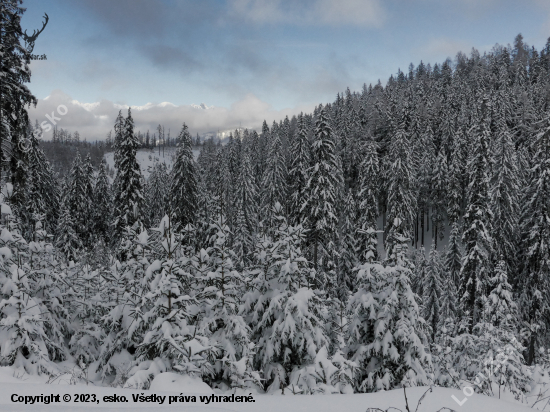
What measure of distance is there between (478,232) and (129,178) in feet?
99.0

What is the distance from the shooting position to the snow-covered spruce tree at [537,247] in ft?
83.6

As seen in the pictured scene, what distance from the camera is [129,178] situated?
27578 mm

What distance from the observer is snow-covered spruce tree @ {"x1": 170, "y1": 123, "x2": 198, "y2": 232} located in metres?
31.5

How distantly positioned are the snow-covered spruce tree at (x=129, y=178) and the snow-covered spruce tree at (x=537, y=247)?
32537 millimetres

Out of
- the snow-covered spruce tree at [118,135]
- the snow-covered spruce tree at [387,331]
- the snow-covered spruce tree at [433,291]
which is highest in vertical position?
the snow-covered spruce tree at [118,135]

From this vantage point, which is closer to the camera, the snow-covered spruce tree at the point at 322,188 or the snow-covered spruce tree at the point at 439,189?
the snow-covered spruce tree at the point at 322,188

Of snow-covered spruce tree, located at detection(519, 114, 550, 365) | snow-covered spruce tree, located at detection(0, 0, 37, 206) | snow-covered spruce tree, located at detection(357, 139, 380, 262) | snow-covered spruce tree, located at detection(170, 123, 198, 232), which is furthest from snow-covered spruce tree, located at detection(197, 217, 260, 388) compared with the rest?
snow-covered spruce tree, located at detection(519, 114, 550, 365)

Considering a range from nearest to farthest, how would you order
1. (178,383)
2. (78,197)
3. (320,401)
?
(320,401) → (178,383) → (78,197)

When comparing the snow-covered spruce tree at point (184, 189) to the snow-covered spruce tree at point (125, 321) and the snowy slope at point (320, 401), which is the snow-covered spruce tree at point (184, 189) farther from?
the snowy slope at point (320, 401)

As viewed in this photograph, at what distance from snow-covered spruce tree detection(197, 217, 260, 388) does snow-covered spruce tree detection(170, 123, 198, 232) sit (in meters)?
21.7

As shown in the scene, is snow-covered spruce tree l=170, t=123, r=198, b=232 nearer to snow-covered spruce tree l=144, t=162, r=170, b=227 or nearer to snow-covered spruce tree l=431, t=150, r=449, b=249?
snow-covered spruce tree l=144, t=162, r=170, b=227

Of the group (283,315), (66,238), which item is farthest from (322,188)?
(66,238)

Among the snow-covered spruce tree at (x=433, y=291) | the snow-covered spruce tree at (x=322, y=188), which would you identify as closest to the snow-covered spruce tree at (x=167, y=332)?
the snow-covered spruce tree at (x=322, y=188)

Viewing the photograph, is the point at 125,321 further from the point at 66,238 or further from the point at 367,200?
the point at 367,200
